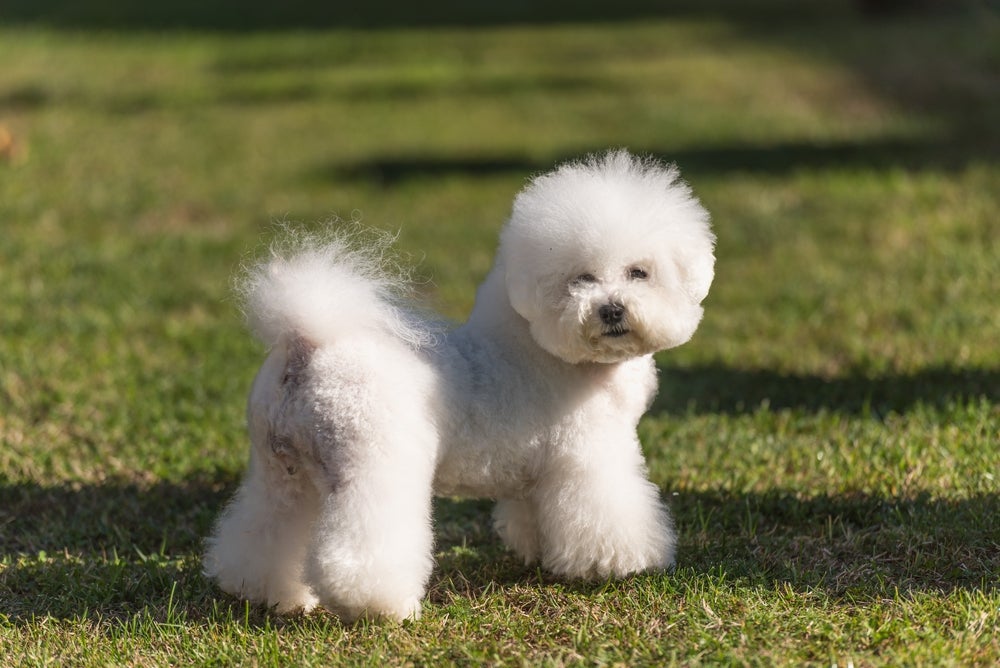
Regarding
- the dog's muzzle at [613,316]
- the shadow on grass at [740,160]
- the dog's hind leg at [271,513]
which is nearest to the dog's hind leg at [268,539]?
the dog's hind leg at [271,513]

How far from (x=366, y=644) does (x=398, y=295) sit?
96 cm

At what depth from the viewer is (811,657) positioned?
3.27m

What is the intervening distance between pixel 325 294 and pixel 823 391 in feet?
9.94

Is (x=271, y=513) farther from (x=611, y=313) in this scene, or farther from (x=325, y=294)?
(x=611, y=313)

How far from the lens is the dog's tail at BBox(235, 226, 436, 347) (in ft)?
11.4

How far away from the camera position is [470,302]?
25.0 feet

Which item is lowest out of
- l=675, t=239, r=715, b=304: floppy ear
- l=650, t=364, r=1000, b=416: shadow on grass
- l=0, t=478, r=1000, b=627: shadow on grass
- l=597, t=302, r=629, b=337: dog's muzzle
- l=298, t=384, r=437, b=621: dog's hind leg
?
l=650, t=364, r=1000, b=416: shadow on grass

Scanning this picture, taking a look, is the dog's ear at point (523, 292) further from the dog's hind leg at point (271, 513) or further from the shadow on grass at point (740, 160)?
the shadow on grass at point (740, 160)

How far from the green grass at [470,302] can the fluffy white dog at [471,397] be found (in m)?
0.19

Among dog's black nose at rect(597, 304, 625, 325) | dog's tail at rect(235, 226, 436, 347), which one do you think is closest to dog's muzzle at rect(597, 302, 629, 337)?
dog's black nose at rect(597, 304, 625, 325)

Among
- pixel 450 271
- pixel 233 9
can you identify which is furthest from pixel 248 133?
pixel 233 9

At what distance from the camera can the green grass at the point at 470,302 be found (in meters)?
3.59

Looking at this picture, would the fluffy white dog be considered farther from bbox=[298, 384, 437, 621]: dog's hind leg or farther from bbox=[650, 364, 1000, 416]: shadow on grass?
bbox=[650, 364, 1000, 416]: shadow on grass

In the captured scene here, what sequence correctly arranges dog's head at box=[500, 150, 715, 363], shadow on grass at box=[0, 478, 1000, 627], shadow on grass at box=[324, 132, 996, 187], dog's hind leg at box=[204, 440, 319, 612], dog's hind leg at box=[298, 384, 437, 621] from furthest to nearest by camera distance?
shadow on grass at box=[324, 132, 996, 187]
shadow on grass at box=[0, 478, 1000, 627]
dog's hind leg at box=[204, 440, 319, 612]
dog's head at box=[500, 150, 715, 363]
dog's hind leg at box=[298, 384, 437, 621]
